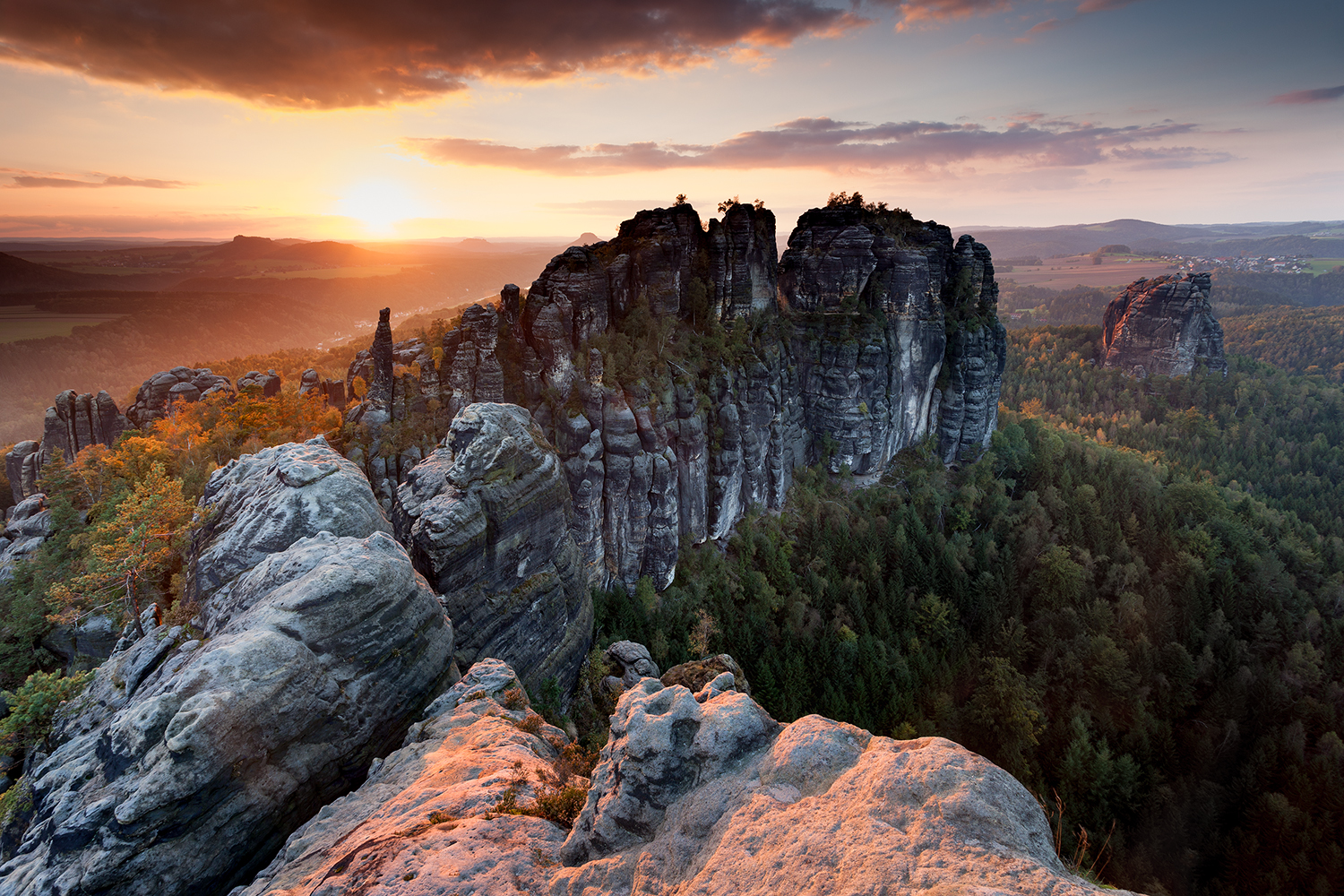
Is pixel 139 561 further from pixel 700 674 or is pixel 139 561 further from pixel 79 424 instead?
pixel 79 424

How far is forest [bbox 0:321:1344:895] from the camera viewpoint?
103 feet

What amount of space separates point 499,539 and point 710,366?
90.2ft

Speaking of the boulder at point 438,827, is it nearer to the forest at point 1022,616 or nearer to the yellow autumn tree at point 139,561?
the forest at point 1022,616

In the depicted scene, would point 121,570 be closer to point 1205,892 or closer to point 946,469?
point 1205,892

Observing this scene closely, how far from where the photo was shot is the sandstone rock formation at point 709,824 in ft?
23.3

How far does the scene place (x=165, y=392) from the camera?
49.2 meters

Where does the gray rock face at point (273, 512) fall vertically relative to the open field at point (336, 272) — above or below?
below

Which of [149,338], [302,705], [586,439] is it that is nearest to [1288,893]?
[586,439]

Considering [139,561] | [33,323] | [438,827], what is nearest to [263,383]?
[139,561]

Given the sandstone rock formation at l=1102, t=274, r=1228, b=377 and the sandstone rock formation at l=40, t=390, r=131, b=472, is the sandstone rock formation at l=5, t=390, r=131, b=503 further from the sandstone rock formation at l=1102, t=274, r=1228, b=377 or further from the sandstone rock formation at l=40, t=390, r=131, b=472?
the sandstone rock formation at l=1102, t=274, r=1228, b=377

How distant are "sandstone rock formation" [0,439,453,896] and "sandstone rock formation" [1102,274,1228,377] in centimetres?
12674

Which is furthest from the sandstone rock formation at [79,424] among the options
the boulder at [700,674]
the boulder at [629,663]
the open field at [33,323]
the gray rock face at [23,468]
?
the open field at [33,323]

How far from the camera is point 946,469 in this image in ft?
216

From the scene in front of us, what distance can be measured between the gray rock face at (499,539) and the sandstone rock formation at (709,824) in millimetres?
10927
